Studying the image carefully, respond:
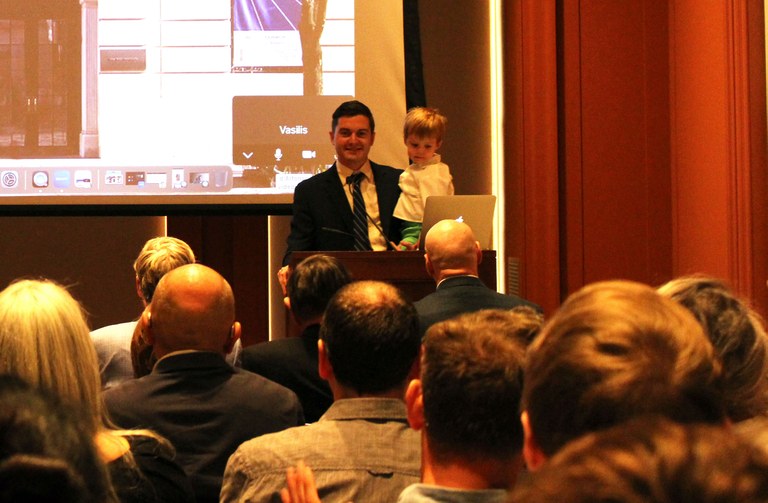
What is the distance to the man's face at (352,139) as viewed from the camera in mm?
4461

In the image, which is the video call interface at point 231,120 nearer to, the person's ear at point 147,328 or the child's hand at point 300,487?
the person's ear at point 147,328

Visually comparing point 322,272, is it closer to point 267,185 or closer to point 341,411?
point 341,411

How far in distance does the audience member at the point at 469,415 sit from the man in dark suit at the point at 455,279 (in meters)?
1.70

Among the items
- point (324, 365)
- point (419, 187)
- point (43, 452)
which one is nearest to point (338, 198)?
point (419, 187)

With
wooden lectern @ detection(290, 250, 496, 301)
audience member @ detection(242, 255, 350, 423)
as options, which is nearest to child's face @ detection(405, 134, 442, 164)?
wooden lectern @ detection(290, 250, 496, 301)

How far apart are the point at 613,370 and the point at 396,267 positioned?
2.94m

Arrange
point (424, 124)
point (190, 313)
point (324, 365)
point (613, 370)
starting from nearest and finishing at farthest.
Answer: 1. point (613, 370)
2. point (324, 365)
3. point (190, 313)
4. point (424, 124)

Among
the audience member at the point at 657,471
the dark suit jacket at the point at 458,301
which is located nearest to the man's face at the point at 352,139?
the dark suit jacket at the point at 458,301

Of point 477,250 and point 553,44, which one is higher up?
point 553,44

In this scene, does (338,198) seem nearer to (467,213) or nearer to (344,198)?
(344,198)

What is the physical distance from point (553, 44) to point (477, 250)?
71.7 inches

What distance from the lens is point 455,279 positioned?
3.30 meters

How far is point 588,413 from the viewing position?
85 centimetres

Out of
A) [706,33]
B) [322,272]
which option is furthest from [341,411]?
[706,33]
